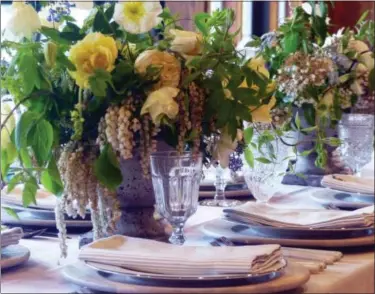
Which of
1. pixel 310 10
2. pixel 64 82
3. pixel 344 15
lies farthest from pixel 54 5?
pixel 344 15

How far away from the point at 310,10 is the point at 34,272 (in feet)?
3.77

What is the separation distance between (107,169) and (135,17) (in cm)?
21

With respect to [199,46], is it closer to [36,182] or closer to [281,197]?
[36,182]

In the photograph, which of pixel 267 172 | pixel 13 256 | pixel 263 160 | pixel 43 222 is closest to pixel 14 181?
pixel 13 256

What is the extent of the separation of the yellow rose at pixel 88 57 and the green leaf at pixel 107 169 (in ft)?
0.30

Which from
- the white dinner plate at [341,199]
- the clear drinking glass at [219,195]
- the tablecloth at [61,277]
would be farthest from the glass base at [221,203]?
the tablecloth at [61,277]

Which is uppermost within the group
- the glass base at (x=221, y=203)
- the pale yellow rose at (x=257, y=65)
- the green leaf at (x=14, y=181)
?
the pale yellow rose at (x=257, y=65)

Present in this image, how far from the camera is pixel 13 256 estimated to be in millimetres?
1088

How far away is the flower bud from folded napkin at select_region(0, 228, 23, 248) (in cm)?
24

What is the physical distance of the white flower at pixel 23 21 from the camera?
43.1 inches

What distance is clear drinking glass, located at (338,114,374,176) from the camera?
1970 mm

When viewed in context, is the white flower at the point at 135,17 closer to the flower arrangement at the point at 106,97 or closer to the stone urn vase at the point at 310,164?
the flower arrangement at the point at 106,97

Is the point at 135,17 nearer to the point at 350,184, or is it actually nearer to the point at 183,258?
the point at 183,258

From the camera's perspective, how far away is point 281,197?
5.91 ft
